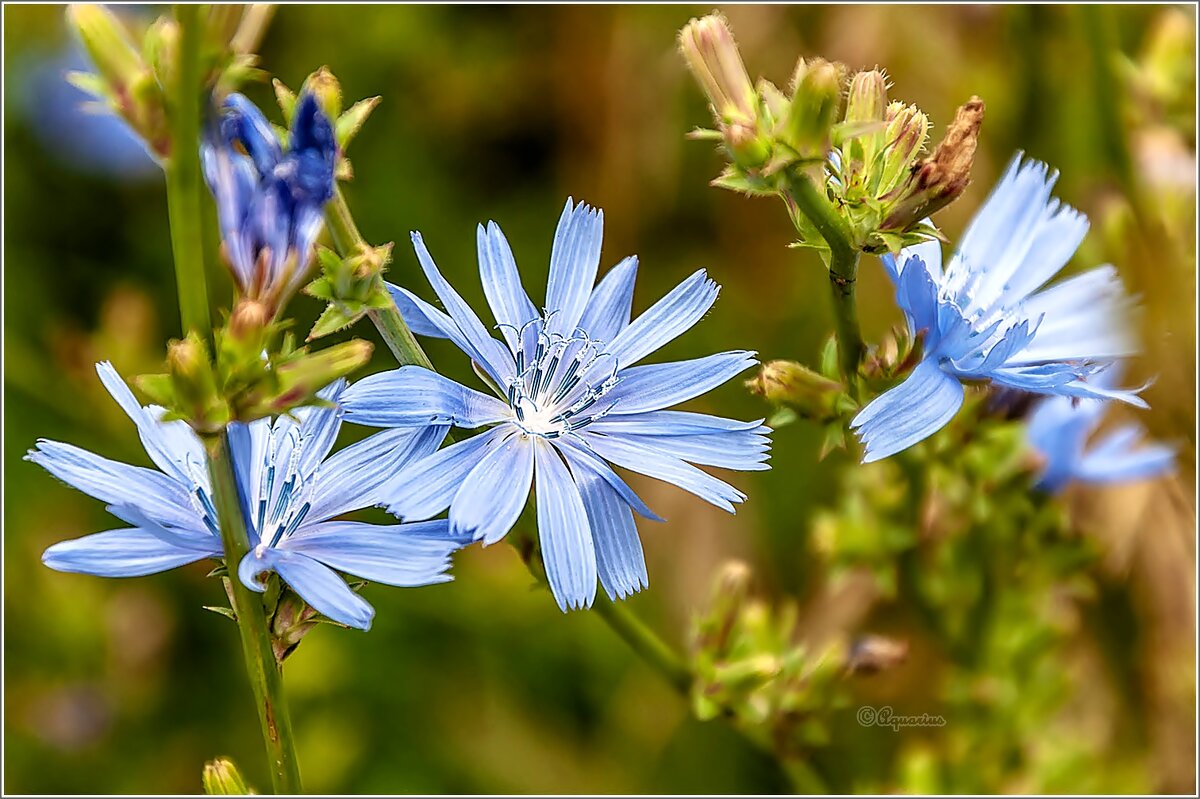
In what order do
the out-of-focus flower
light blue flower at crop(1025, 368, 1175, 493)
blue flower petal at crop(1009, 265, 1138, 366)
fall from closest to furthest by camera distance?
1. blue flower petal at crop(1009, 265, 1138, 366)
2. light blue flower at crop(1025, 368, 1175, 493)
3. the out-of-focus flower

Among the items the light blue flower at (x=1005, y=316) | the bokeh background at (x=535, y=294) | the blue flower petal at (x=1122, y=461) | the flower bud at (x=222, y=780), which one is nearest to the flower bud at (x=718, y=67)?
the light blue flower at (x=1005, y=316)

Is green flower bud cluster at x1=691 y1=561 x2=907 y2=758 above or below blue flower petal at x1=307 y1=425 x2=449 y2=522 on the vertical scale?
below

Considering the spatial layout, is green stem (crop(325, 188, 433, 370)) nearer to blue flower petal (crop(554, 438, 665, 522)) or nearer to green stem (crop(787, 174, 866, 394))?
blue flower petal (crop(554, 438, 665, 522))

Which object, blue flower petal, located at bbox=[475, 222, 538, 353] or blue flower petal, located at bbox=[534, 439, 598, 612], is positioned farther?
blue flower petal, located at bbox=[475, 222, 538, 353]

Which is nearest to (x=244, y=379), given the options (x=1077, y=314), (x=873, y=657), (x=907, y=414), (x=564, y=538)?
(x=564, y=538)

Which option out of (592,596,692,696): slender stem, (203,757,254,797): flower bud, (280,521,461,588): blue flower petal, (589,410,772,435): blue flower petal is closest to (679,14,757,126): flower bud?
(589,410,772,435): blue flower petal

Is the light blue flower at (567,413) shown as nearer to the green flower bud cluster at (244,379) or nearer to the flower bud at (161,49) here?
the green flower bud cluster at (244,379)

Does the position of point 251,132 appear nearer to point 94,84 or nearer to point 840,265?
point 94,84
